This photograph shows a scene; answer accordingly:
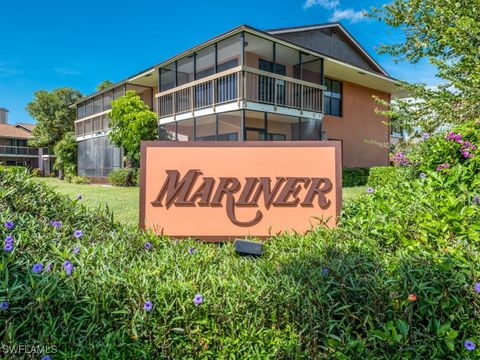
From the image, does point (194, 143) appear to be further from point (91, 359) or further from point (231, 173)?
point (91, 359)

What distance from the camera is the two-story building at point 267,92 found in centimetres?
1383

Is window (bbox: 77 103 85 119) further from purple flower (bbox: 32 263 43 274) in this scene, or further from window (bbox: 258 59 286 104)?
purple flower (bbox: 32 263 43 274)

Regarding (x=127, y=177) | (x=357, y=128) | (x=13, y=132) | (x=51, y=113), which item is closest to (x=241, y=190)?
(x=127, y=177)

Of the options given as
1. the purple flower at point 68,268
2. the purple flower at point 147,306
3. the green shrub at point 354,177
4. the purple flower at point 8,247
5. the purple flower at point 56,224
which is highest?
the green shrub at point 354,177

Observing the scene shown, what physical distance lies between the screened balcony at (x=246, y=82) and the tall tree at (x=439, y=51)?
5.77 m

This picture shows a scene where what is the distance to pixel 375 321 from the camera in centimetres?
202

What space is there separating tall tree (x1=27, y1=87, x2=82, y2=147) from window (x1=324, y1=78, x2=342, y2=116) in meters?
29.0

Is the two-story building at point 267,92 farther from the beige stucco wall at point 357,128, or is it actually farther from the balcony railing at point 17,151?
the balcony railing at point 17,151

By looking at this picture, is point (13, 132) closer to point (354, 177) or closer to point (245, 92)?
point (245, 92)

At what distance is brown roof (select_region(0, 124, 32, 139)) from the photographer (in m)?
46.3

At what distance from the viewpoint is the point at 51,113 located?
35.9 metres

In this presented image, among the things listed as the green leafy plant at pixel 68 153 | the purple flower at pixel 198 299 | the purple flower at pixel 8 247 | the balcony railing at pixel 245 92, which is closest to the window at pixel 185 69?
the balcony railing at pixel 245 92

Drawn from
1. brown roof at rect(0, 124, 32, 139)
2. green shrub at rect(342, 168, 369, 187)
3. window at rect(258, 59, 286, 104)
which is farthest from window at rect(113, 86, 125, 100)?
brown roof at rect(0, 124, 32, 139)

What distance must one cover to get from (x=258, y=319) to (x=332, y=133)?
17423 millimetres
